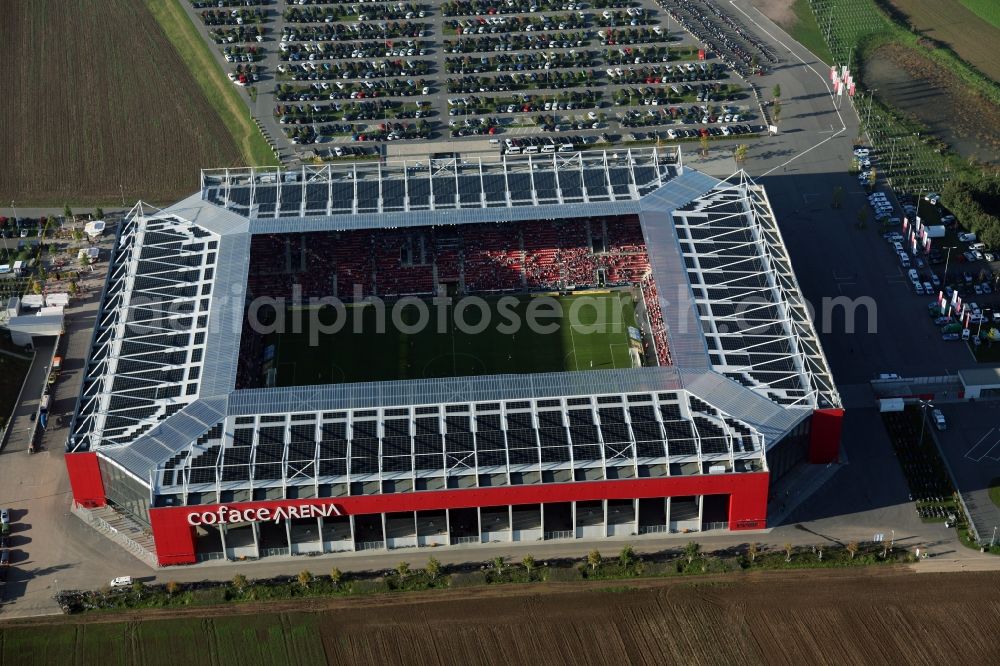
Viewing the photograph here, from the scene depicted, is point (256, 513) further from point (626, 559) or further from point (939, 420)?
point (939, 420)

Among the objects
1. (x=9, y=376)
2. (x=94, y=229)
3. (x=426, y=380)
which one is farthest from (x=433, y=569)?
(x=94, y=229)

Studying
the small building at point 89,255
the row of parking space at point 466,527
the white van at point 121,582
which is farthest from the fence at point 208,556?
the small building at point 89,255

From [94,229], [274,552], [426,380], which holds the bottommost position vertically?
[274,552]

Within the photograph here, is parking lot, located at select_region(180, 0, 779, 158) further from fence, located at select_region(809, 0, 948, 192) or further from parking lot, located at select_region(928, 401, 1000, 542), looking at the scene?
parking lot, located at select_region(928, 401, 1000, 542)

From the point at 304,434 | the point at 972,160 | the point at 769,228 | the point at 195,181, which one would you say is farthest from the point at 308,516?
the point at 972,160

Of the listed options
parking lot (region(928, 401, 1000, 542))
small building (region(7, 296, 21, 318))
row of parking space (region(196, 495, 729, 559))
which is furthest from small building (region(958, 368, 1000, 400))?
small building (region(7, 296, 21, 318))

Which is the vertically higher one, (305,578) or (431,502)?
(431,502)

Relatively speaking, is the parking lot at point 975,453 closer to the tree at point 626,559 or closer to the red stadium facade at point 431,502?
the red stadium facade at point 431,502

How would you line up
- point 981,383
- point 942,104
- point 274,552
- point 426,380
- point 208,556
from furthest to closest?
point 942,104
point 981,383
point 426,380
point 274,552
point 208,556
